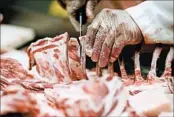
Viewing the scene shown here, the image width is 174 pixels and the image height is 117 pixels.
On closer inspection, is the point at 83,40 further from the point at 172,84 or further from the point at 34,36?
the point at 34,36

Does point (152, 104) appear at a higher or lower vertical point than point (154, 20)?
lower

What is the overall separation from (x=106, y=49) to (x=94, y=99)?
33cm

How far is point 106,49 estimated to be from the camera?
1259mm

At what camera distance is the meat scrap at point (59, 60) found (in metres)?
1.23

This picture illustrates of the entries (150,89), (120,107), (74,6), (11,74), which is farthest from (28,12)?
(120,107)

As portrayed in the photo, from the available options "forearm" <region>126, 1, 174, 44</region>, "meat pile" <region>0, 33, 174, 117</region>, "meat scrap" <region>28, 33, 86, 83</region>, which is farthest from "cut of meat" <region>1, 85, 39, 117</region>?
"forearm" <region>126, 1, 174, 44</region>

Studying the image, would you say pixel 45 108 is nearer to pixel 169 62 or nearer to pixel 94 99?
pixel 94 99

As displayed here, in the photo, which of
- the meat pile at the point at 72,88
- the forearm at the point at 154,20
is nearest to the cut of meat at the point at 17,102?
the meat pile at the point at 72,88

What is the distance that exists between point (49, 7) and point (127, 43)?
A: 1246 mm

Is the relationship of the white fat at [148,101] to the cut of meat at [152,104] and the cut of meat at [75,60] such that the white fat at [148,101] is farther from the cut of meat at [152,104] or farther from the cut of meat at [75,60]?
the cut of meat at [75,60]

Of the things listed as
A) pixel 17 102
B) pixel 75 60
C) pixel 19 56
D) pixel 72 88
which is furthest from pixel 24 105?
pixel 19 56

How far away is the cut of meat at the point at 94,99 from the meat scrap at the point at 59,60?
7.9 inches

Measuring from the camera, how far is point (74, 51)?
4.07ft

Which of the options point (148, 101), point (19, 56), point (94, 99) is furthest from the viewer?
point (19, 56)
